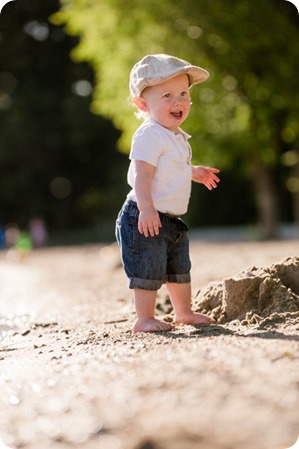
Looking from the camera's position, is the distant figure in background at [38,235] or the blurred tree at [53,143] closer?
the distant figure in background at [38,235]

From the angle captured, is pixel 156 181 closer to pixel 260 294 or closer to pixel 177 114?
pixel 177 114

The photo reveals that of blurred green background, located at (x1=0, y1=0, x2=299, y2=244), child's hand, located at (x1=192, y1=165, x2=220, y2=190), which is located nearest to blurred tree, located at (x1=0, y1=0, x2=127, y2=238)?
blurred green background, located at (x1=0, y1=0, x2=299, y2=244)

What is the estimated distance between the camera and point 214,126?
1456 cm

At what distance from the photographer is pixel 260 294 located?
3900mm

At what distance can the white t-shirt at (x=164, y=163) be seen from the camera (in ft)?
12.4

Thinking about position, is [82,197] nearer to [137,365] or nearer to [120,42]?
[120,42]

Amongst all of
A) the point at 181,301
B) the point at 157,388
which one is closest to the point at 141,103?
the point at 181,301

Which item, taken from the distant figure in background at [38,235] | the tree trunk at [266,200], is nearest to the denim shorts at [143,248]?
the tree trunk at [266,200]

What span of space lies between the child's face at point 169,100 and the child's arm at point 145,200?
11.4 inches

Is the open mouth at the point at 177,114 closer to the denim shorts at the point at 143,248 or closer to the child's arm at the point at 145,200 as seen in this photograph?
the child's arm at the point at 145,200

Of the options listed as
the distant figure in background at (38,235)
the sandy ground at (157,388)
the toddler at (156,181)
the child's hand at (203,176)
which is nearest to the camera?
the sandy ground at (157,388)

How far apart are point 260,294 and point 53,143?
928 inches

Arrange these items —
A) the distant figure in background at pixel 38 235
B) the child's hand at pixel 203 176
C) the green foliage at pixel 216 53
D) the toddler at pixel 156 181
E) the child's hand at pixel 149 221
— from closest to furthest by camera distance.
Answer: the child's hand at pixel 149 221 → the toddler at pixel 156 181 → the child's hand at pixel 203 176 → the green foliage at pixel 216 53 → the distant figure in background at pixel 38 235

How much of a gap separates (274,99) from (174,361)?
36.7 feet
